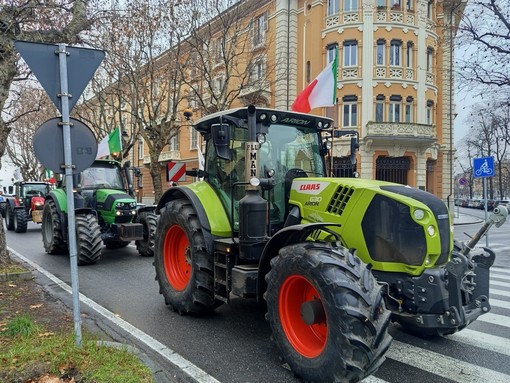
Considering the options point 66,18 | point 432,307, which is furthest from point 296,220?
point 66,18

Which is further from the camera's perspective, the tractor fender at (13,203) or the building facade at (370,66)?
the building facade at (370,66)

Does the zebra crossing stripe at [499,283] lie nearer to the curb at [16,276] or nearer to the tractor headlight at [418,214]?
the tractor headlight at [418,214]

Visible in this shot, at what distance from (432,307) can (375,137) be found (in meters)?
22.7

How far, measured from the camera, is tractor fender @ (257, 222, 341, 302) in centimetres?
385

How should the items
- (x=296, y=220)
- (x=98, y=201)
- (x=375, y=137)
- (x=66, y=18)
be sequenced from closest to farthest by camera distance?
(x=296, y=220), (x=66, y=18), (x=98, y=201), (x=375, y=137)

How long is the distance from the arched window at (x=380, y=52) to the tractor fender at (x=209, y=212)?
75.8ft

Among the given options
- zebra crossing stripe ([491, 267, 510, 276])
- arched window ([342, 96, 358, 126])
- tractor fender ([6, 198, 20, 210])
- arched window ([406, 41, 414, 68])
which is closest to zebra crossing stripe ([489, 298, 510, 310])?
zebra crossing stripe ([491, 267, 510, 276])

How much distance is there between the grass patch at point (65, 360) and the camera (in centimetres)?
334

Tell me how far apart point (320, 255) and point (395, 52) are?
84.6ft

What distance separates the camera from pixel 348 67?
25812 millimetres

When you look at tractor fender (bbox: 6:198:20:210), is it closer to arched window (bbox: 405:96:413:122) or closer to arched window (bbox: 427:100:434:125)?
arched window (bbox: 405:96:413:122)

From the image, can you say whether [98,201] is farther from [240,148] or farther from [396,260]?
[396,260]

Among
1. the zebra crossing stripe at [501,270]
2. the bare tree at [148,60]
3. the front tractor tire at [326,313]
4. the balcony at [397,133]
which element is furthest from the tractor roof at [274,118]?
the balcony at [397,133]

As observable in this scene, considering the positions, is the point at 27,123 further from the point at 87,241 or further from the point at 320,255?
the point at 320,255
